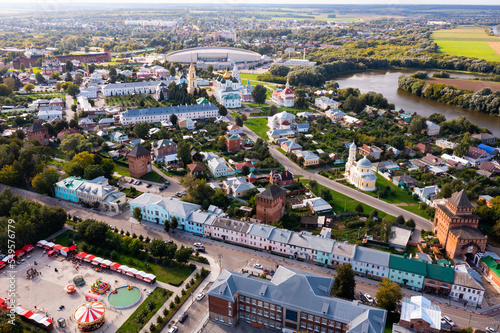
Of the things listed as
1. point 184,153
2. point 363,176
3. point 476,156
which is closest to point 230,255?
point 363,176

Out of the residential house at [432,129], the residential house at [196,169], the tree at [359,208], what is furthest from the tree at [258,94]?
the tree at [359,208]

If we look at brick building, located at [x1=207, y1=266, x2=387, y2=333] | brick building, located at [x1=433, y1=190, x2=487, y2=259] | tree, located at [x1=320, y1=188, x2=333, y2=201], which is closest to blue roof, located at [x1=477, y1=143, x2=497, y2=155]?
brick building, located at [x1=433, y1=190, x2=487, y2=259]

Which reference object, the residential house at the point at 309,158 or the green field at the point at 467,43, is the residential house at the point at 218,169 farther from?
the green field at the point at 467,43

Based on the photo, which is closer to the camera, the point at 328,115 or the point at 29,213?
the point at 29,213

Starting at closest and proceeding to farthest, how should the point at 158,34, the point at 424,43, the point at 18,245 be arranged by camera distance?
the point at 18,245, the point at 424,43, the point at 158,34

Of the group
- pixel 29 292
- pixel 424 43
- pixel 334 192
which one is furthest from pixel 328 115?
pixel 424 43

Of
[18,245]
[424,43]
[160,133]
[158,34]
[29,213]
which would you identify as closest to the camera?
[18,245]

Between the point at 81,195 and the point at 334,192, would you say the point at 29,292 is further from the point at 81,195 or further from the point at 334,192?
the point at 334,192
